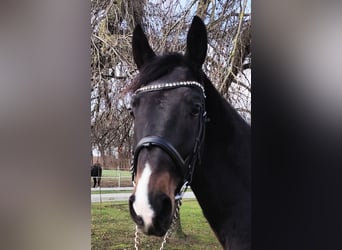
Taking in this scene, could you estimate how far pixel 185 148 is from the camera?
2.34m

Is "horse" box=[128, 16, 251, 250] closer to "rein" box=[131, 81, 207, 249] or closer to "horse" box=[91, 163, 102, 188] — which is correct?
"rein" box=[131, 81, 207, 249]

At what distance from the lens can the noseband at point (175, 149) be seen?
2307 millimetres

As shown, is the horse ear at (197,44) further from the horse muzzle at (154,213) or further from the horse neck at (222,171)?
the horse muzzle at (154,213)

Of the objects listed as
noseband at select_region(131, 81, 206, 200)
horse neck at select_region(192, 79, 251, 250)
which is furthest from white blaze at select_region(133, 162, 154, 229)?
horse neck at select_region(192, 79, 251, 250)

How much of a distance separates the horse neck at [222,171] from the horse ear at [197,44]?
7.4 inches

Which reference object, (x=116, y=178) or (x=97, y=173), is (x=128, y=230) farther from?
(x=97, y=173)

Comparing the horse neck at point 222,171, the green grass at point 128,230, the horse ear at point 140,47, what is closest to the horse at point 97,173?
the green grass at point 128,230

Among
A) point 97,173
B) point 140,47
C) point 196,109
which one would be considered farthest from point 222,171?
point 97,173

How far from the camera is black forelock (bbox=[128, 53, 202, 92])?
2.44m
